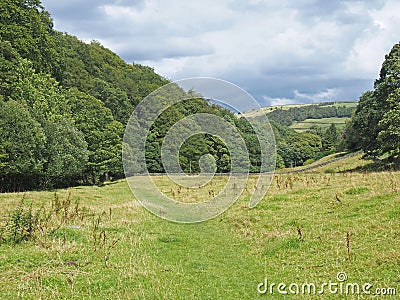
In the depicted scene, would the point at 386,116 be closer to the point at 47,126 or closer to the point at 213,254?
the point at 213,254

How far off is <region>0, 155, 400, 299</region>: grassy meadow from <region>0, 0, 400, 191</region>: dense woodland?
6.74 m

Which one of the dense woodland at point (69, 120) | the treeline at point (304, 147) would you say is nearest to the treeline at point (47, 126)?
the dense woodland at point (69, 120)

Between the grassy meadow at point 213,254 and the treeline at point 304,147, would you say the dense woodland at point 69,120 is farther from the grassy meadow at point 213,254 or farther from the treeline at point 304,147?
the treeline at point 304,147

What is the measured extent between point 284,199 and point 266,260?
426 inches

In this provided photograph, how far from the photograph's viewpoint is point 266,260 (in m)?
11.9

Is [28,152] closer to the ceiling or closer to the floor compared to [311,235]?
closer to the ceiling

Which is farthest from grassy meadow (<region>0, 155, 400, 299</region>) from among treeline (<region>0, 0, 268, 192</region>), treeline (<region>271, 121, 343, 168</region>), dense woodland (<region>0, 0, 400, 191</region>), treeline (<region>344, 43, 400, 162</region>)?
treeline (<region>271, 121, 343, 168</region>)

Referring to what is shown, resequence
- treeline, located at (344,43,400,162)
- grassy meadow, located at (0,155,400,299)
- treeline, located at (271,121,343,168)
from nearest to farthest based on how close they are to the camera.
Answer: grassy meadow, located at (0,155,400,299) → treeline, located at (344,43,400,162) → treeline, located at (271,121,343,168)

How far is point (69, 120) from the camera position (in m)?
58.6

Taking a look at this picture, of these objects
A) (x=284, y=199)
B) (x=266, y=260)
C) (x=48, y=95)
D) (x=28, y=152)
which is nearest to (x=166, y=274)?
(x=266, y=260)

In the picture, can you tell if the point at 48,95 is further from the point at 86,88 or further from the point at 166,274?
the point at 166,274

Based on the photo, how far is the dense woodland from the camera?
117ft

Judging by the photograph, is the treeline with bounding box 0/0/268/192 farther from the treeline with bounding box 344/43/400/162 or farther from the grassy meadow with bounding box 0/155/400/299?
the treeline with bounding box 344/43/400/162

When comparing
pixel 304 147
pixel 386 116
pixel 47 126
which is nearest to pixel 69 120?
pixel 47 126
